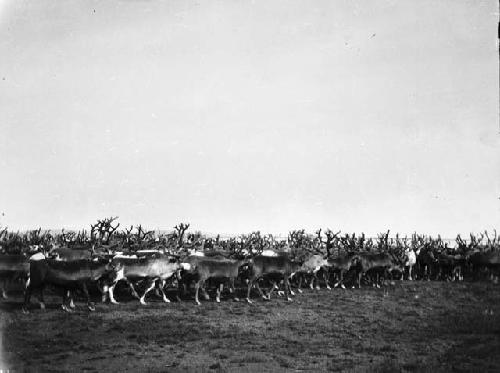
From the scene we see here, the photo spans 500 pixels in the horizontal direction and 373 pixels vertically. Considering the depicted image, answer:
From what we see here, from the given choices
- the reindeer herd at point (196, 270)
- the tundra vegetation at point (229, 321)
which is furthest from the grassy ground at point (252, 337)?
the reindeer herd at point (196, 270)

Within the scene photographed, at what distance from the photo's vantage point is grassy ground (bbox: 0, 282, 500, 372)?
8453mm

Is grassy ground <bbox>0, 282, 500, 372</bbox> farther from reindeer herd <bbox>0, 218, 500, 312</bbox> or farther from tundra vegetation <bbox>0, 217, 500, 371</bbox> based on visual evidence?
reindeer herd <bbox>0, 218, 500, 312</bbox>

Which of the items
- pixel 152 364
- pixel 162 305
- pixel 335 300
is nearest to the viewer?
pixel 152 364

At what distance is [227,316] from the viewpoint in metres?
13.1

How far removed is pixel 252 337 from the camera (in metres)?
10.7

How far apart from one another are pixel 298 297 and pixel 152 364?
981 cm

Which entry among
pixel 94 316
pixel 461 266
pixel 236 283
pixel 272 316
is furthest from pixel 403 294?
pixel 94 316

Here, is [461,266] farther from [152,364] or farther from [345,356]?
[152,364]

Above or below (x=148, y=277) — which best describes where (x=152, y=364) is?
below

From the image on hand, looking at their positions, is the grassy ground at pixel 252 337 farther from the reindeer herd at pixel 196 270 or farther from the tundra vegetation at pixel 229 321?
the reindeer herd at pixel 196 270

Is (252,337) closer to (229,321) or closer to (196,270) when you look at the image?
(229,321)

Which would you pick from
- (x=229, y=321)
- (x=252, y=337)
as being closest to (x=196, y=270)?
(x=229, y=321)

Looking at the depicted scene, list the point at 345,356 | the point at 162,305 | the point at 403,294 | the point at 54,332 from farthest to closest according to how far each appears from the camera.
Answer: the point at 403,294 → the point at 162,305 → the point at 54,332 → the point at 345,356

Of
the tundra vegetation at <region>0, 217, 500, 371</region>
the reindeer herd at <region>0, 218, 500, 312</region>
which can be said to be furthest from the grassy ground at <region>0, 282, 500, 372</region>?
the reindeer herd at <region>0, 218, 500, 312</region>
